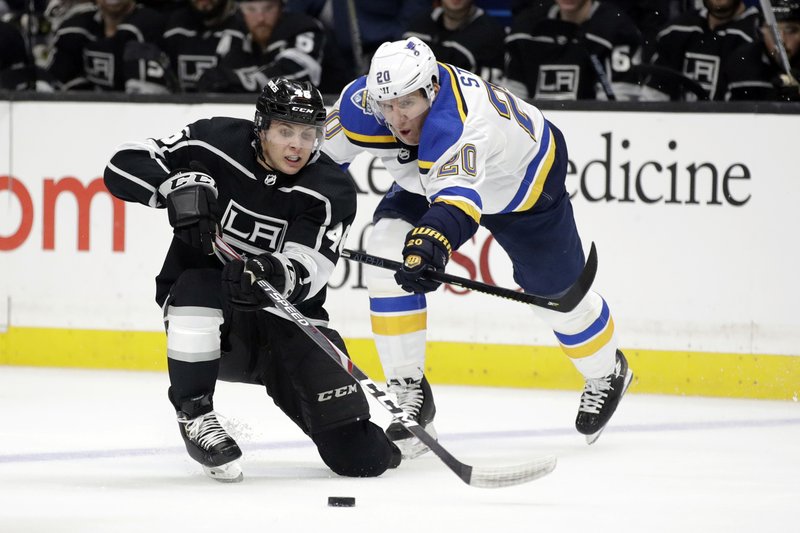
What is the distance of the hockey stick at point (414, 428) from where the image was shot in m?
3.10

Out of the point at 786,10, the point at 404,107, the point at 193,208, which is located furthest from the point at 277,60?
the point at 193,208

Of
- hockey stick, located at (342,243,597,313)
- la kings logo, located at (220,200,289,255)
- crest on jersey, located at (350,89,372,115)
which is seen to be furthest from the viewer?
crest on jersey, located at (350,89,372,115)

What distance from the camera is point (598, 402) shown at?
165 inches

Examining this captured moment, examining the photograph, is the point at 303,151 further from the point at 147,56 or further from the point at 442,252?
the point at 147,56

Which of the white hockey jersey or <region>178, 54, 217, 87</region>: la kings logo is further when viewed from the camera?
<region>178, 54, 217, 87</region>: la kings logo

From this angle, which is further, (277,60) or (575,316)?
(277,60)

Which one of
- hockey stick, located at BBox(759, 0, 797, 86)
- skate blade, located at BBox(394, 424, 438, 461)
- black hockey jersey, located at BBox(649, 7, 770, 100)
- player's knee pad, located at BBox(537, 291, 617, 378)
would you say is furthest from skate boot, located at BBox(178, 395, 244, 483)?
hockey stick, located at BBox(759, 0, 797, 86)

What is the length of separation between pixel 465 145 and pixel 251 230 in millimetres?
607

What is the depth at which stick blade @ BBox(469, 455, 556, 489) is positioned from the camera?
10.1 ft

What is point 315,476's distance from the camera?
11.5 ft

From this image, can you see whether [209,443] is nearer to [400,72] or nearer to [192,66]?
[400,72]

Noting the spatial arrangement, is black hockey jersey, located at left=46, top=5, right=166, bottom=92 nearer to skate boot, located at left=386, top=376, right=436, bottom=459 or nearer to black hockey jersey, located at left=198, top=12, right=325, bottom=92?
black hockey jersey, located at left=198, top=12, right=325, bottom=92

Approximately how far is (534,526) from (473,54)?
3.05m

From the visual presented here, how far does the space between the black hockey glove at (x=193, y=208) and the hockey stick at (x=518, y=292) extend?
0.57 meters
